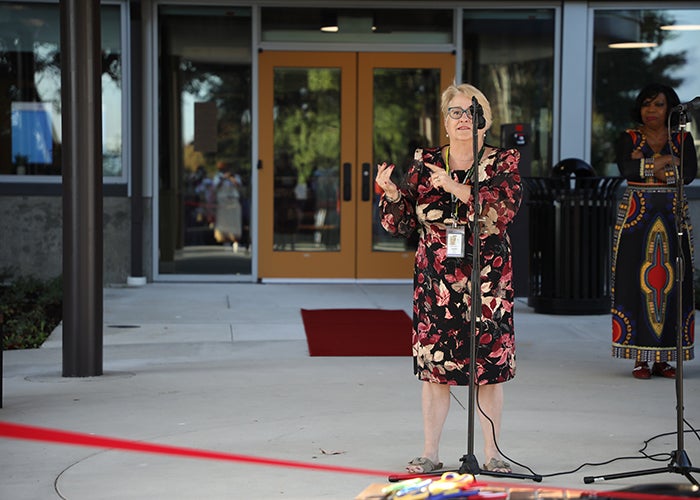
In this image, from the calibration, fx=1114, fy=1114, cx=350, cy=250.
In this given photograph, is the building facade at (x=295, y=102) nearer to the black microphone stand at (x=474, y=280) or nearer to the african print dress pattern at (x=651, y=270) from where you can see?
the african print dress pattern at (x=651, y=270)

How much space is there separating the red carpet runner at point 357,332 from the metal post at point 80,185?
1852 mm

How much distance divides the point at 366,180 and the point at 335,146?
0.55 m

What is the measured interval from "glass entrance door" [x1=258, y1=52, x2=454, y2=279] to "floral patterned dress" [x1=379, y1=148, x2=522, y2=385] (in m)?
8.13

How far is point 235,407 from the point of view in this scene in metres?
6.65

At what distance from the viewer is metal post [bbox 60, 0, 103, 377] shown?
24.5ft

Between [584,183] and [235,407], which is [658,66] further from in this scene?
[235,407]

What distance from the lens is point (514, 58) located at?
43.9ft

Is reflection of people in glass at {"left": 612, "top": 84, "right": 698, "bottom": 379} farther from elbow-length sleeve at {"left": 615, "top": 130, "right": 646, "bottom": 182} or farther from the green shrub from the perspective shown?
the green shrub

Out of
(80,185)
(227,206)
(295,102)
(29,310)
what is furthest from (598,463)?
(295,102)

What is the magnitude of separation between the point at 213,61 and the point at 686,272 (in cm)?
743

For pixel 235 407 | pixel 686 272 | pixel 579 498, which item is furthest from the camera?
pixel 686 272

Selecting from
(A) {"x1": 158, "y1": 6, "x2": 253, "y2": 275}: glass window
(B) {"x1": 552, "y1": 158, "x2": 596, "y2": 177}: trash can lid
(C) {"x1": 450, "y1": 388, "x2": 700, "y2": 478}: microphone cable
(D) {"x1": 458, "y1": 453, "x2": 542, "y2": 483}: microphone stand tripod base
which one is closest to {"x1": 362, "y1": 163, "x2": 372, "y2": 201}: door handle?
(A) {"x1": 158, "y1": 6, "x2": 253, "y2": 275}: glass window

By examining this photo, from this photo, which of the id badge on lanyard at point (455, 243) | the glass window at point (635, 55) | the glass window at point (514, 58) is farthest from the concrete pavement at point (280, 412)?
the glass window at point (635, 55)

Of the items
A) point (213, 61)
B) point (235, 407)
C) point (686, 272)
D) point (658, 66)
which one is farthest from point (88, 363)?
point (658, 66)
